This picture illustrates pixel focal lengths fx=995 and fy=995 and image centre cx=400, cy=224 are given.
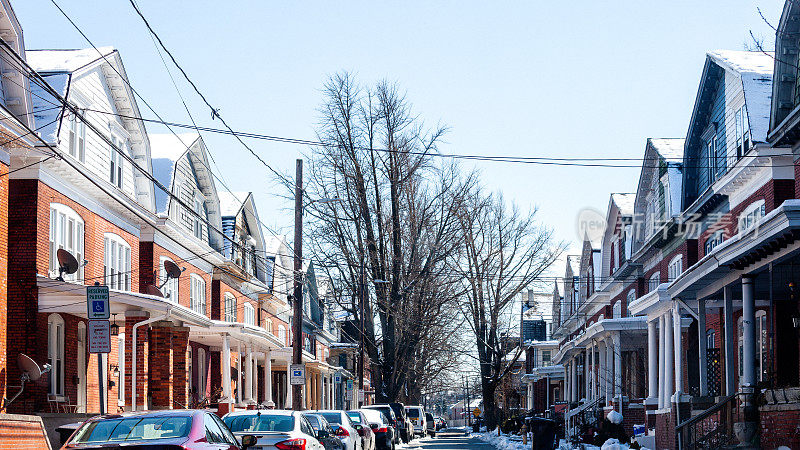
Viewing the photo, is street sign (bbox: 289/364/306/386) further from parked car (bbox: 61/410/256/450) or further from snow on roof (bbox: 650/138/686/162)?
parked car (bbox: 61/410/256/450)

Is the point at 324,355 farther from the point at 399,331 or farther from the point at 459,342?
the point at 399,331

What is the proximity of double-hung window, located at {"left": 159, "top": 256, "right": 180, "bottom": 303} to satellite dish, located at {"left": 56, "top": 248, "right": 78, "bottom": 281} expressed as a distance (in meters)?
7.59

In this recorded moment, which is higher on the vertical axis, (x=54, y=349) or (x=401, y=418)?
(x=54, y=349)

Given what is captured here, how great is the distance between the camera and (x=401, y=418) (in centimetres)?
4431

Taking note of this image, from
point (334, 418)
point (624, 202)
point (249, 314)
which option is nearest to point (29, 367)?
point (334, 418)

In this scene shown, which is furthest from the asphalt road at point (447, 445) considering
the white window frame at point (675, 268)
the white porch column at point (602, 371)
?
the white window frame at point (675, 268)

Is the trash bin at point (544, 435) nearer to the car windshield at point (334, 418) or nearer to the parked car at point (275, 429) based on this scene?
the car windshield at point (334, 418)

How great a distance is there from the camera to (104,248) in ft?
89.5

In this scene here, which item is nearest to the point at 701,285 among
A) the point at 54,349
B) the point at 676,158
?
the point at 676,158

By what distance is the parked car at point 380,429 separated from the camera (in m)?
31.5

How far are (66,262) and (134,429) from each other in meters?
13.4

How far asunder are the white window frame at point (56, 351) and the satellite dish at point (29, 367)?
2039 millimetres

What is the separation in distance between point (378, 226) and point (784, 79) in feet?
84.3

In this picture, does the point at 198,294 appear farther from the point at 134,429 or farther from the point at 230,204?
the point at 134,429
